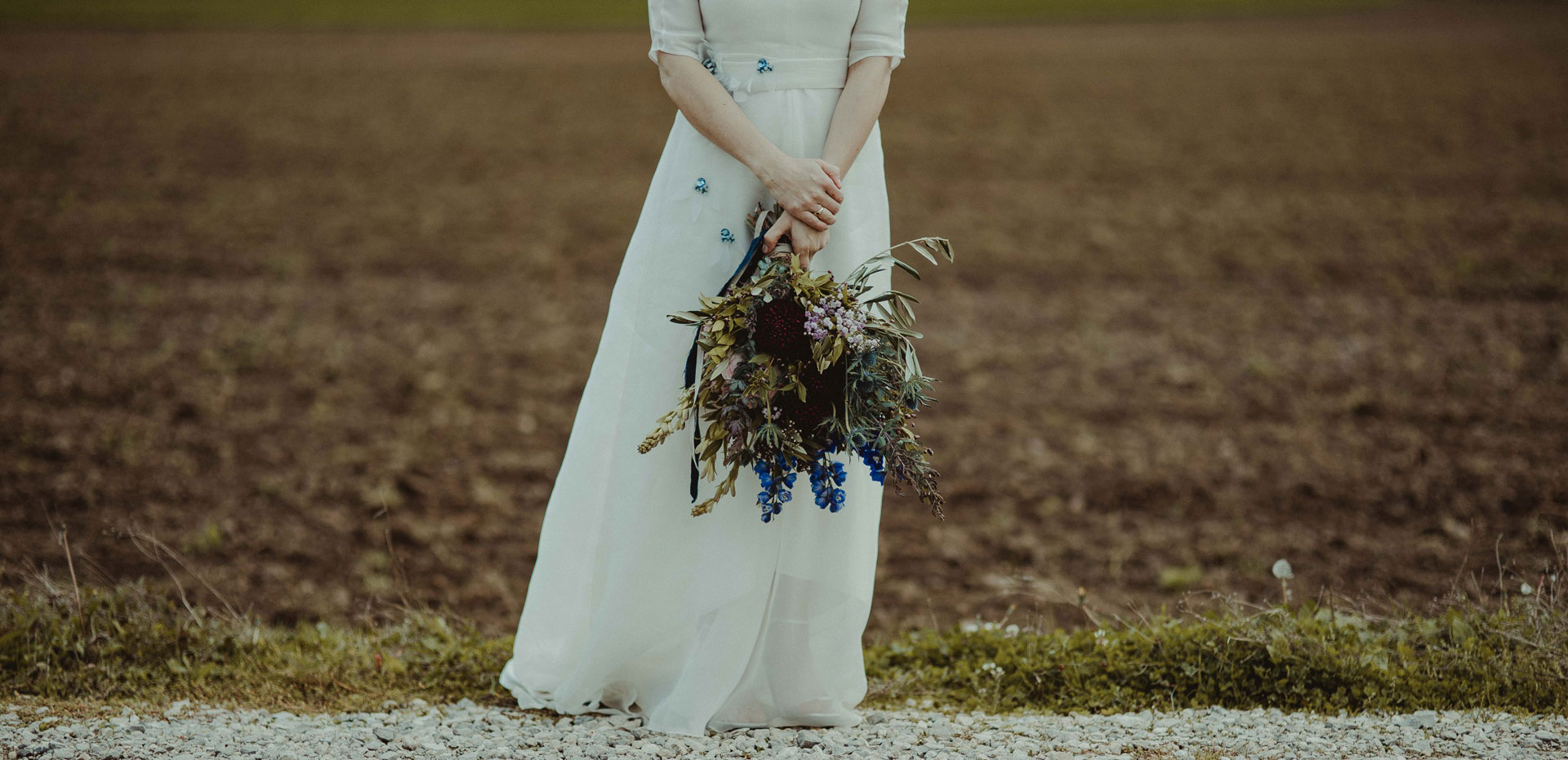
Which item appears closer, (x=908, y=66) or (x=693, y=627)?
(x=693, y=627)

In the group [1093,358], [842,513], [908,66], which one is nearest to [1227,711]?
[842,513]

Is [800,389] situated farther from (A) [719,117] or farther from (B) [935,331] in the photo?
(B) [935,331]

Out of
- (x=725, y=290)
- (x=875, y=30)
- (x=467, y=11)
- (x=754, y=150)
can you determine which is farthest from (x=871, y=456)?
(x=467, y=11)

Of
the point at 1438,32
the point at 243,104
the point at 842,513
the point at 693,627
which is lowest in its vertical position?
the point at 693,627

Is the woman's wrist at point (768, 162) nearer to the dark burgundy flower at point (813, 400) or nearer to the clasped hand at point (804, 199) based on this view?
the clasped hand at point (804, 199)

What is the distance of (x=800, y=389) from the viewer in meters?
2.81

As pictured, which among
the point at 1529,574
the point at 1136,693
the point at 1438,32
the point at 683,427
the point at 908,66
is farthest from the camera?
the point at 1438,32

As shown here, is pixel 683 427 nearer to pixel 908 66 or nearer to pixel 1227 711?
pixel 1227 711

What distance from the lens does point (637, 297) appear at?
3.17 metres

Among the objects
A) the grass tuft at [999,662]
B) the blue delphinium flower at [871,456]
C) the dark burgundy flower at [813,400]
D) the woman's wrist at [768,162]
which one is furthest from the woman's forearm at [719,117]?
the grass tuft at [999,662]

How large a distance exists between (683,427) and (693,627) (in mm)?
611

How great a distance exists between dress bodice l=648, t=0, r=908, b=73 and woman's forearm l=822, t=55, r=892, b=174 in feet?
0.14

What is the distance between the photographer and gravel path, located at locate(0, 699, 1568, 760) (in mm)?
2990

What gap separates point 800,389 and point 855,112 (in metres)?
0.84
